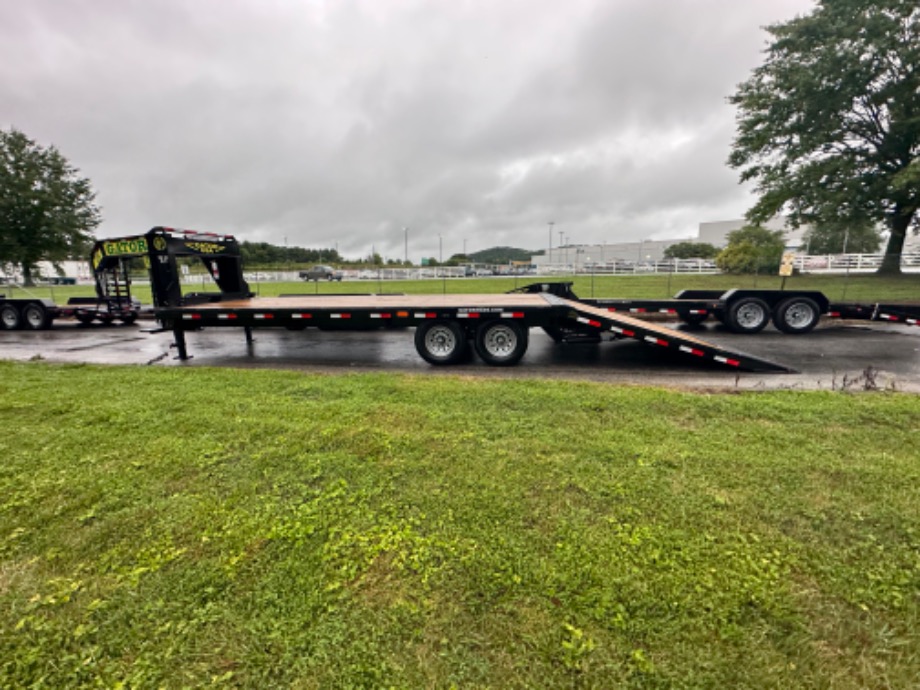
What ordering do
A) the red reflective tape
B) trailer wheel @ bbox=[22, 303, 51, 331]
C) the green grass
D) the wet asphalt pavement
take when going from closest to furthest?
the green grass < the wet asphalt pavement < the red reflective tape < trailer wheel @ bbox=[22, 303, 51, 331]

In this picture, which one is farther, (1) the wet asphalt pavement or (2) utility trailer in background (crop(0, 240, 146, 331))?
(2) utility trailer in background (crop(0, 240, 146, 331))

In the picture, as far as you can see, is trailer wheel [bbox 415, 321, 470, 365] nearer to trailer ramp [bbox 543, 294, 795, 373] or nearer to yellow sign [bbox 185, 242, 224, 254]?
trailer ramp [bbox 543, 294, 795, 373]

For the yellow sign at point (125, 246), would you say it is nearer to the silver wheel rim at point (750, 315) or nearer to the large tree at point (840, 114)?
the silver wheel rim at point (750, 315)

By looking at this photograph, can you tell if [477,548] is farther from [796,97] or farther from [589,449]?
[796,97]

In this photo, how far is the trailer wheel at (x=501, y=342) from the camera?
25.3 feet

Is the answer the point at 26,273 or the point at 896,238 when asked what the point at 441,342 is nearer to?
the point at 896,238

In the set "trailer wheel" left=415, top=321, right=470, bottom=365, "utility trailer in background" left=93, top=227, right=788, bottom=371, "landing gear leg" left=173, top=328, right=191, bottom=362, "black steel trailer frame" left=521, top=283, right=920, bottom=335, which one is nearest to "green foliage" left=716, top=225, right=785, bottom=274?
"black steel trailer frame" left=521, top=283, right=920, bottom=335

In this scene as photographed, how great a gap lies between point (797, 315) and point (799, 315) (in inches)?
1.8

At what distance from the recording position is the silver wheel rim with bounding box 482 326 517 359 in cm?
777

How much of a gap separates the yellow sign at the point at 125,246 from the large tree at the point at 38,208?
28.2 m

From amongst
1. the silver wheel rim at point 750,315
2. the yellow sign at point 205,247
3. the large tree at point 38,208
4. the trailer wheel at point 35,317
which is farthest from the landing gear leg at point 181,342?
the large tree at point 38,208

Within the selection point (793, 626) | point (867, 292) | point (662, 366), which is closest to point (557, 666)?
point (793, 626)

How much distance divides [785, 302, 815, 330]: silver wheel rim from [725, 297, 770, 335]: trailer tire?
1.67 ft

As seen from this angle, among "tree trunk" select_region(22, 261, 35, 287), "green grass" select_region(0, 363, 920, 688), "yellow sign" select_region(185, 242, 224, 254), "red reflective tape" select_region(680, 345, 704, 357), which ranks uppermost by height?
"tree trunk" select_region(22, 261, 35, 287)
